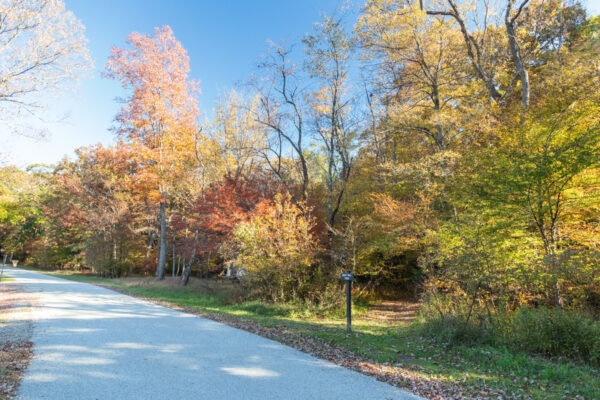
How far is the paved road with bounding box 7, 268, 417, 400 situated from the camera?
3727 mm

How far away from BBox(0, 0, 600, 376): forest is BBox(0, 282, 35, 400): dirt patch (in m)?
5.65

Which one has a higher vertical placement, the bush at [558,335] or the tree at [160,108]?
the tree at [160,108]

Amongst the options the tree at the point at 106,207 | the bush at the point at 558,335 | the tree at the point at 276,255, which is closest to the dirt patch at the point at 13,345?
the tree at the point at 276,255

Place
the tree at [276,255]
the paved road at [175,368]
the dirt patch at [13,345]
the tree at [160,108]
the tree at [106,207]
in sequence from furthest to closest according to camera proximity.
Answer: the tree at [106,207] → the tree at [160,108] → the tree at [276,255] → the dirt patch at [13,345] → the paved road at [175,368]

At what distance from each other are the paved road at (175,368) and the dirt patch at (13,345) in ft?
0.42

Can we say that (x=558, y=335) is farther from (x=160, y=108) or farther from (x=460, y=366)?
(x=160, y=108)

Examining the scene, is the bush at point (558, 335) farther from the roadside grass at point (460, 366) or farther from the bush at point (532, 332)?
the roadside grass at point (460, 366)

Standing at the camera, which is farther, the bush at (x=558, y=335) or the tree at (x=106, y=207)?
the tree at (x=106, y=207)

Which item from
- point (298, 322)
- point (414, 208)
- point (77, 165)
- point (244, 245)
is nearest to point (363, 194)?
point (414, 208)

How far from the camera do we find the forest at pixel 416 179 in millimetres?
6637

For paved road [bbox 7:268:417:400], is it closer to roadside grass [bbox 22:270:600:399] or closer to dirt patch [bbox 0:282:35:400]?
dirt patch [bbox 0:282:35:400]

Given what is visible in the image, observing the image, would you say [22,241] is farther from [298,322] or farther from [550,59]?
[550,59]

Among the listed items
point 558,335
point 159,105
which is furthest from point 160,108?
point 558,335

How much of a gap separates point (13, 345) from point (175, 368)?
3463 millimetres
